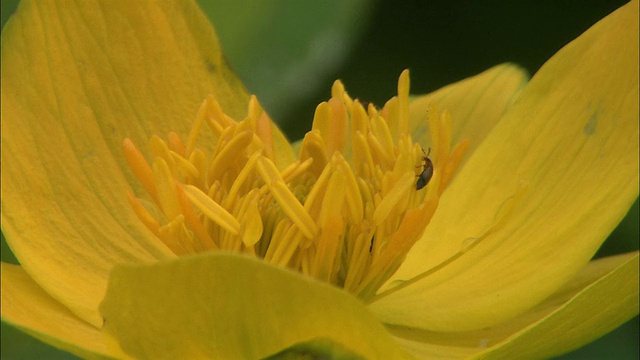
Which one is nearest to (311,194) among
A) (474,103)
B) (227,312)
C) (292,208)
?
(292,208)

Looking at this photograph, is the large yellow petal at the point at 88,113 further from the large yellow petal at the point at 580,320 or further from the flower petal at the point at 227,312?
the large yellow petal at the point at 580,320

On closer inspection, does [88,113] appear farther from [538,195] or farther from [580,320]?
[580,320]

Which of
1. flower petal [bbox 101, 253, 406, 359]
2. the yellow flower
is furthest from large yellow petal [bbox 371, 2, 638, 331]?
flower petal [bbox 101, 253, 406, 359]

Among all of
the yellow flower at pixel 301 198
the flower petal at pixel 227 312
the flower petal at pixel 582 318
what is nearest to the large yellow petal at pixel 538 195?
the yellow flower at pixel 301 198

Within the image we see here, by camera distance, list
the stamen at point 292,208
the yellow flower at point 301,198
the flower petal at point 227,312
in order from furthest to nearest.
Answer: the stamen at point 292,208
the yellow flower at point 301,198
the flower petal at point 227,312

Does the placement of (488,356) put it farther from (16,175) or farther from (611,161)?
(16,175)

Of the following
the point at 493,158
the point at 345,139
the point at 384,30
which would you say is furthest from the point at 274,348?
the point at 384,30
